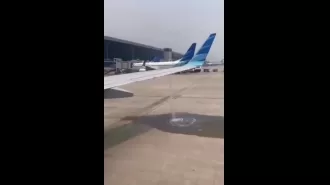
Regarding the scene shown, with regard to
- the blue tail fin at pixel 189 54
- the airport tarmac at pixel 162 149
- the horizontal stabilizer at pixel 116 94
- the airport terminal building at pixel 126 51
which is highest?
the airport terminal building at pixel 126 51

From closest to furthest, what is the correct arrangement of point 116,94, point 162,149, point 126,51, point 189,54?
1. point 162,149
2. point 116,94
3. point 189,54
4. point 126,51

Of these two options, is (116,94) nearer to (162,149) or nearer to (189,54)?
(162,149)

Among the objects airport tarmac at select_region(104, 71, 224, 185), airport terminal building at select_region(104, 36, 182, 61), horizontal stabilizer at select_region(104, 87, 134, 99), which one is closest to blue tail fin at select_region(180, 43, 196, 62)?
airport terminal building at select_region(104, 36, 182, 61)

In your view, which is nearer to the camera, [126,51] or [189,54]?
[189,54]

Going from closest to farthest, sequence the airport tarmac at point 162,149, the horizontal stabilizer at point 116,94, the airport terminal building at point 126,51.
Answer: the airport tarmac at point 162,149
the horizontal stabilizer at point 116,94
the airport terminal building at point 126,51

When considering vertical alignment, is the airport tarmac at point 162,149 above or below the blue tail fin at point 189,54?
below

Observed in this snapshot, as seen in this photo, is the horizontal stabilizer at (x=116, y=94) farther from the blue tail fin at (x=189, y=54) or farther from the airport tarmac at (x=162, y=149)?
the blue tail fin at (x=189, y=54)

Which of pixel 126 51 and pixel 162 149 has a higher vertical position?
pixel 126 51

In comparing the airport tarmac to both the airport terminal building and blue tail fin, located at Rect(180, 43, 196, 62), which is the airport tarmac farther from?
the airport terminal building

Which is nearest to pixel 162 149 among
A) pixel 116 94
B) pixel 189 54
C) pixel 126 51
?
pixel 116 94

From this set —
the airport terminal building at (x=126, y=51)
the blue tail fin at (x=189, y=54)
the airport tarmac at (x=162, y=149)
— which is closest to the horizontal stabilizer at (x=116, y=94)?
the airport tarmac at (x=162, y=149)

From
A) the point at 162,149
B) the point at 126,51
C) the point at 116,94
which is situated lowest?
the point at 162,149
